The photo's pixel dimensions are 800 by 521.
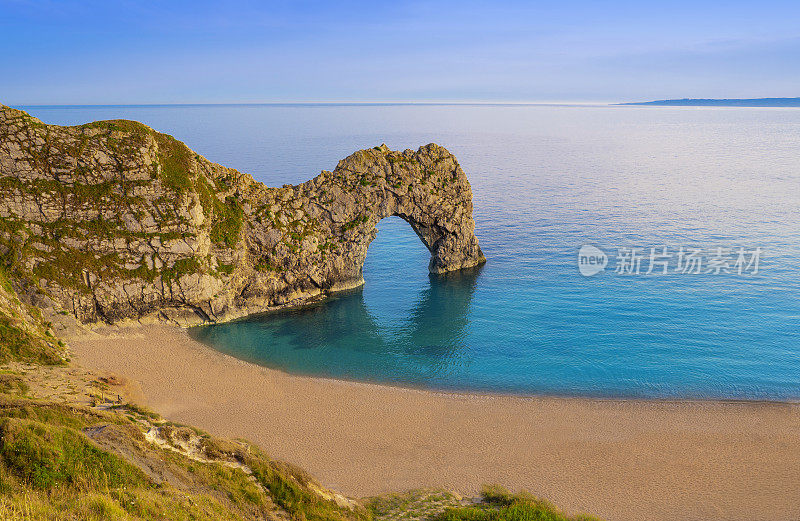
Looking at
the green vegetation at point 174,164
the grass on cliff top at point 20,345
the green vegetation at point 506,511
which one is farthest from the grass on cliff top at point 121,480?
the green vegetation at point 174,164

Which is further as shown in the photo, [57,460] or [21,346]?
[21,346]

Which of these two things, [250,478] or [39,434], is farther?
[250,478]

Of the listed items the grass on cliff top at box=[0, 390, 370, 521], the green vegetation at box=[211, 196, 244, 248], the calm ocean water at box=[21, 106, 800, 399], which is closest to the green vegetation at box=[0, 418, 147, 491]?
the grass on cliff top at box=[0, 390, 370, 521]

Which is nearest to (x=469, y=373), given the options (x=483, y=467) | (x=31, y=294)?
(x=483, y=467)

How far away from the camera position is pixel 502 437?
3494 cm

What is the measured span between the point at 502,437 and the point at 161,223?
35138 millimetres

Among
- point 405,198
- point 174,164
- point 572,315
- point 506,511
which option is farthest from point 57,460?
point 572,315

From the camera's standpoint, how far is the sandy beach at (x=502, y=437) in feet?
97.4

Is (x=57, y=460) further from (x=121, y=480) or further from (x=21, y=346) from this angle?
(x=21, y=346)

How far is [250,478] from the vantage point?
71.9 feet

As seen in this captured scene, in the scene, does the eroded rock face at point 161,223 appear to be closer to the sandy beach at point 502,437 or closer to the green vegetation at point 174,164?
the green vegetation at point 174,164

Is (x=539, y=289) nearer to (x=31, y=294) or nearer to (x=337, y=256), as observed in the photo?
(x=337, y=256)

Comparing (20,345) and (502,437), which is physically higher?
(20,345)

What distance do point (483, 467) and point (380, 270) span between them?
4101 centimetres
